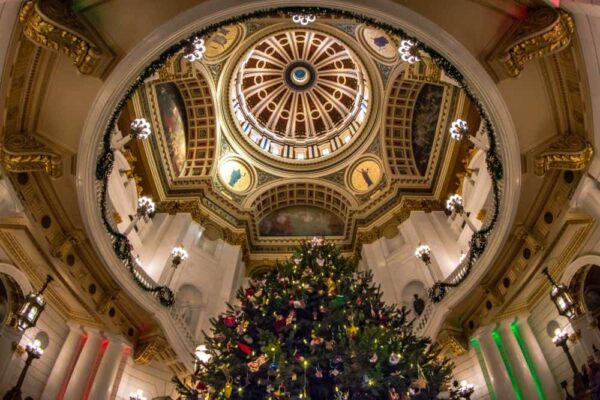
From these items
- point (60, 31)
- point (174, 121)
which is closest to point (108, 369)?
Answer: point (60, 31)

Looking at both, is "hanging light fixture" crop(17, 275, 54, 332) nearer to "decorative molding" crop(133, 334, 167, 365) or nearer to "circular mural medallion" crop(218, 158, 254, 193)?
"decorative molding" crop(133, 334, 167, 365)

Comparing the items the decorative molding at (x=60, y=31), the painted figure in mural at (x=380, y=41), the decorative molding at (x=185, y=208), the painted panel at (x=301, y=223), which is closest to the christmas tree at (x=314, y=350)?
the decorative molding at (x=60, y=31)

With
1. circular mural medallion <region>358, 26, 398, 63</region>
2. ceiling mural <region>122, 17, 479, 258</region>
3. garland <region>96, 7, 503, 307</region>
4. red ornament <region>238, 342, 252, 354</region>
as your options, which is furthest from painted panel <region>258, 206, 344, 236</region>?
red ornament <region>238, 342, 252, 354</region>

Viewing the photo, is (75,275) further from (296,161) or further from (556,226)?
(296,161)

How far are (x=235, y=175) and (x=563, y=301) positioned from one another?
18091mm

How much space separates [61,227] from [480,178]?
15549mm

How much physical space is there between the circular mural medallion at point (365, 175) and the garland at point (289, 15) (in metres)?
9.75

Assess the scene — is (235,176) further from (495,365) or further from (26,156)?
(495,365)

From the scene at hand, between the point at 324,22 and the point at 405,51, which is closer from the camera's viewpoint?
the point at 405,51

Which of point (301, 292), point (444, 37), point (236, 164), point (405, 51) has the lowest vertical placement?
point (301, 292)

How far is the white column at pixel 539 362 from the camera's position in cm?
1069

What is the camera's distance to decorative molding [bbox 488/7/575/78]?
286 inches

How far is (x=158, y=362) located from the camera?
1440cm

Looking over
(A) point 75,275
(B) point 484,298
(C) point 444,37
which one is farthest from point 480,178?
(A) point 75,275
